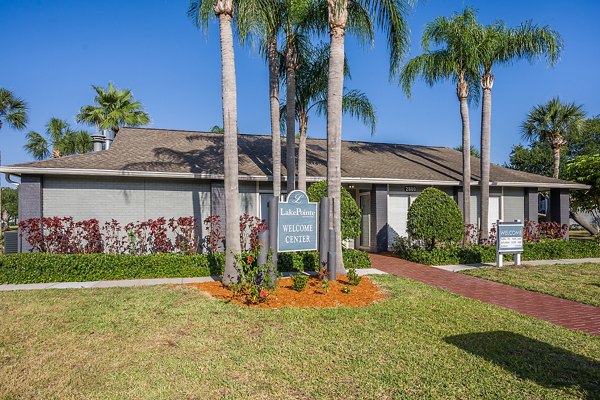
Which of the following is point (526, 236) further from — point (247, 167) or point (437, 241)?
point (247, 167)

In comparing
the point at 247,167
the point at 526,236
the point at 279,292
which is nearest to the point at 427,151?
the point at 526,236

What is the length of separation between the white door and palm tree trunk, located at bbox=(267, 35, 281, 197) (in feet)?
18.0

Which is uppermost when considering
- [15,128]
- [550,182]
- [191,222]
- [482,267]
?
[15,128]

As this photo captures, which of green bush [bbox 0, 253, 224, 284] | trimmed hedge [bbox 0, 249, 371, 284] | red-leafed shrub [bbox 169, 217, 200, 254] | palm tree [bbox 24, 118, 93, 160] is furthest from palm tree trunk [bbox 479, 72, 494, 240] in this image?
palm tree [bbox 24, 118, 93, 160]

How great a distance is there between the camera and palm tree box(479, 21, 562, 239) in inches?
508

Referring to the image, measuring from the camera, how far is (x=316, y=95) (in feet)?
44.8

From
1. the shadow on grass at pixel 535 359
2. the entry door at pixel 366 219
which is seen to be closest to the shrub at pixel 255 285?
the shadow on grass at pixel 535 359

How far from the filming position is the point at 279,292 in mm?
7438

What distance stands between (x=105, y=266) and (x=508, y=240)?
A: 1163cm

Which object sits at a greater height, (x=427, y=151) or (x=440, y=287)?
(x=427, y=151)

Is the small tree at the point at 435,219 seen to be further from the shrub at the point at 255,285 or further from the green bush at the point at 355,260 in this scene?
the shrub at the point at 255,285

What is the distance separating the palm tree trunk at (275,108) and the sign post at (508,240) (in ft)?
22.9

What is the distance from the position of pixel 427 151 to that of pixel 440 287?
13.2 m

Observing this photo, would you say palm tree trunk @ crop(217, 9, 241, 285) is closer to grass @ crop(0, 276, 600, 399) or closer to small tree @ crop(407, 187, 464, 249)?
grass @ crop(0, 276, 600, 399)
